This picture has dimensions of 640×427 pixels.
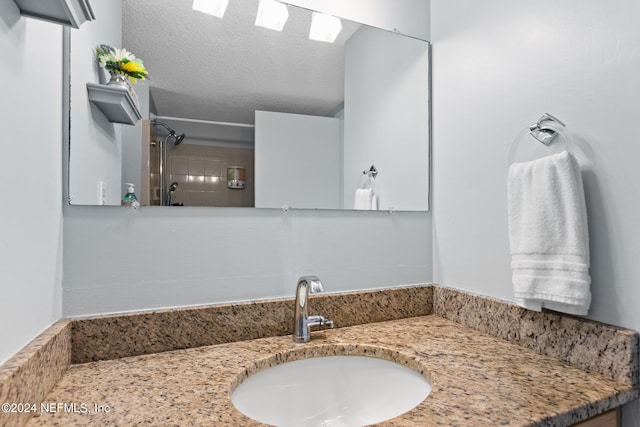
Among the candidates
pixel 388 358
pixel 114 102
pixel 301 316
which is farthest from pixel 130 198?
pixel 388 358

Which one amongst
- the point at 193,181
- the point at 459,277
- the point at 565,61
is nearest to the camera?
the point at 565,61

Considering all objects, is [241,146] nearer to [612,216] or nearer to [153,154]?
[153,154]

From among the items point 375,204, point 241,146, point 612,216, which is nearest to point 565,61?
point 612,216

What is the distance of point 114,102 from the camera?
35.0 inches

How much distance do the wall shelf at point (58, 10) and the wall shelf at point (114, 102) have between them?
265 mm

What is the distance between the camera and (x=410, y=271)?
1277 mm

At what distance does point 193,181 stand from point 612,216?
103 centimetres

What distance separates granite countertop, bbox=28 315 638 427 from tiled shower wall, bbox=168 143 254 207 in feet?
1.35

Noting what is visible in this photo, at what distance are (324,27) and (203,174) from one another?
66cm

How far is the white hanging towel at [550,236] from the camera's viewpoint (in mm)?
778

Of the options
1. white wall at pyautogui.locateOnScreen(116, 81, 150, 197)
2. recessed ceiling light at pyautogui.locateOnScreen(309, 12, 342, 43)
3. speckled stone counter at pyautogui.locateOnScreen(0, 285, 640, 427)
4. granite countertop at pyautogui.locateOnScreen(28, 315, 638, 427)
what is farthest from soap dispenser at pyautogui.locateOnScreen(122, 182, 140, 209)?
recessed ceiling light at pyautogui.locateOnScreen(309, 12, 342, 43)

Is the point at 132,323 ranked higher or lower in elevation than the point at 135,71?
lower

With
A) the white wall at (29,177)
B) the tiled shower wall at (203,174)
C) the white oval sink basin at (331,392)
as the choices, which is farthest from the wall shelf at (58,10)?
the white oval sink basin at (331,392)

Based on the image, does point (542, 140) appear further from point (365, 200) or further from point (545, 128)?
point (365, 200)
